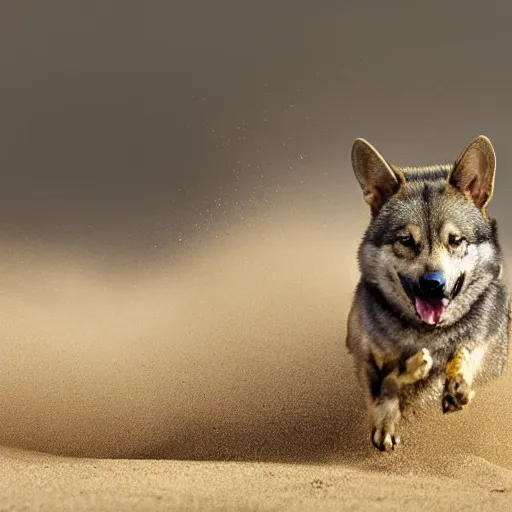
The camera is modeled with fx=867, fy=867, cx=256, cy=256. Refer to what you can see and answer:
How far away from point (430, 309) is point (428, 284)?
309 millimetres

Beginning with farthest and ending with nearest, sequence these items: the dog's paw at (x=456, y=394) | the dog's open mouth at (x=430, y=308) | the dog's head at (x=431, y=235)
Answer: the dog's open mouth at (x=430, y=308)
the dog's head at (x=431, y=235)
the dog's paw at (x=456, y=394)

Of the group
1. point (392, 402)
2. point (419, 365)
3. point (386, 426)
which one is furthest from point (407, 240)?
point (386, 426)

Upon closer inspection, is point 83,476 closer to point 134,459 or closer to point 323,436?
point 134,459

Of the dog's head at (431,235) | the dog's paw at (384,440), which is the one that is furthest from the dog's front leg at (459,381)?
the dog's paw at (384,440)

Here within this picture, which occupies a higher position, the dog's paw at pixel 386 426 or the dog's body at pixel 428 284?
the dog's body at pixel 428 284

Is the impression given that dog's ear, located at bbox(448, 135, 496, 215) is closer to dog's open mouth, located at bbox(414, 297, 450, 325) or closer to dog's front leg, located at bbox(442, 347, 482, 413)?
dog's open mouth, located at bbox(414, 297, 450, 325)

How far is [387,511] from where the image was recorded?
225 inches

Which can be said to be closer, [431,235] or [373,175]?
[431,235]

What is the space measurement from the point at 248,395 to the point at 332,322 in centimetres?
108

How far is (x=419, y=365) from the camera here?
6.74 meters

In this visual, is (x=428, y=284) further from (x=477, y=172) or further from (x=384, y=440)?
(x=384, y=440)

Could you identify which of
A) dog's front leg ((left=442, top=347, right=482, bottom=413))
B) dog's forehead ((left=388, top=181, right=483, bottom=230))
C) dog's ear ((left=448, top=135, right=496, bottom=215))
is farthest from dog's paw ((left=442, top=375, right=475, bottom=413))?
dog's ear ((left=448, top=135, right=496, bottom=215))

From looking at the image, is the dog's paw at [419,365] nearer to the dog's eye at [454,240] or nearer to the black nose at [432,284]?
the black nose at [432,284]

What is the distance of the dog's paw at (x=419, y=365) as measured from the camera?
265 inches
